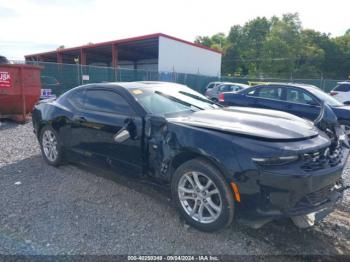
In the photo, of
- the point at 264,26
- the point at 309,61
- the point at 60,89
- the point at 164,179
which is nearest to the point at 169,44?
the point at 60,89

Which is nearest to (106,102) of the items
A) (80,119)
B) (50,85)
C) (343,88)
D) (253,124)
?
(80,119)

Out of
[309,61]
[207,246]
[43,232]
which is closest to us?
[207,246]

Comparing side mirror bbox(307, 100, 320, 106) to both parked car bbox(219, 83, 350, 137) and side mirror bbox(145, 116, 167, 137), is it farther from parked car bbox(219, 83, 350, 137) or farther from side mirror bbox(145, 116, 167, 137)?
side mirror bbox(145, 116, 167, 137)

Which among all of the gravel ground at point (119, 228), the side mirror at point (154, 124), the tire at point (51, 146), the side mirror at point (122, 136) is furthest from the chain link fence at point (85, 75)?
the side mirror at point (154, 124)

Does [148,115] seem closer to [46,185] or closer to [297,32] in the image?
[46,185]

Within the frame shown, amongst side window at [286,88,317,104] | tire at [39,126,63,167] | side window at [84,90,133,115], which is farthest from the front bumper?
side window at [286,88,317,104]

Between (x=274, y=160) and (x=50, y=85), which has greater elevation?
(x=50, y=85)

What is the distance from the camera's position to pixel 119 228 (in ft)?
8.83

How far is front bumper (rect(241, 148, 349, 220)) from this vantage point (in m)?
2.14

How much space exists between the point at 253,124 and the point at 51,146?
3.45m

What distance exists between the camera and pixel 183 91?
3.99m

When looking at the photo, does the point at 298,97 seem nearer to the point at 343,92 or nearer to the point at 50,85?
the point at 343,92

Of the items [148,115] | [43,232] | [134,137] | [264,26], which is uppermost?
[264,26]

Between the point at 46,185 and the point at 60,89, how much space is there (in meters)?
11.2
